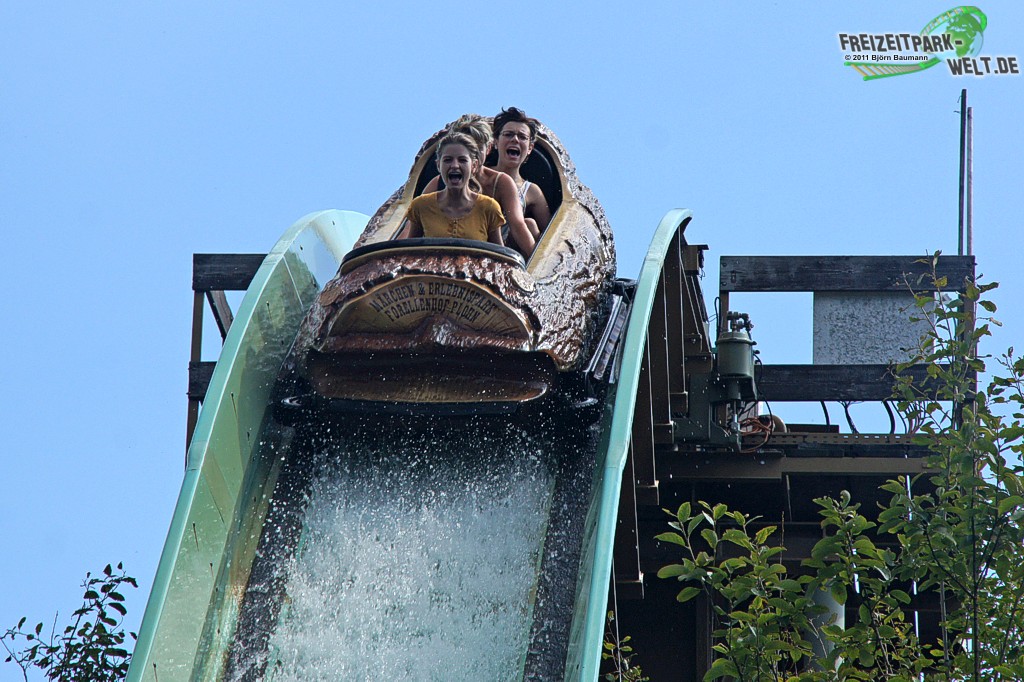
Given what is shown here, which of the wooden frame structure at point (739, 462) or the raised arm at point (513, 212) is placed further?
the wooden frame structure at point (739, 462)

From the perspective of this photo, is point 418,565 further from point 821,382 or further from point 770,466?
point 821,382

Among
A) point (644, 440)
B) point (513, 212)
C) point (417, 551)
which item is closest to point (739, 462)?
point (644, 440)

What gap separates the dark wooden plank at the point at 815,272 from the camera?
10.4m

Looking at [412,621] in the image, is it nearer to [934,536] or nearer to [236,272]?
[934,536]

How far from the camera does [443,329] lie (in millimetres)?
6324

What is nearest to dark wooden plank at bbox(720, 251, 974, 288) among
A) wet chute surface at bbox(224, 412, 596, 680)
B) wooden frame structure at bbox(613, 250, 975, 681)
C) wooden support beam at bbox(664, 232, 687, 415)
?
wooden frame structure at bbox(613, 250, 975, 681)

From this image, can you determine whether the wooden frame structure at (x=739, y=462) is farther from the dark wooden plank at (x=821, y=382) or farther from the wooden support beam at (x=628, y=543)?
the wooden support beam at (x=628, y=543)

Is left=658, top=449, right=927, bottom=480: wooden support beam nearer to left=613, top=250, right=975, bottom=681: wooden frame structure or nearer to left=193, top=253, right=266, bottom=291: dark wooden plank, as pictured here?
left=613, top=250, right=975, bottom=681: wooden frame structure

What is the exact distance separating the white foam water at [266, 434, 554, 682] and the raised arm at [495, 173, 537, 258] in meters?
1.14

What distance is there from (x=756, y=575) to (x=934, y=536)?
1.51 ft

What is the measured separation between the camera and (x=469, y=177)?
6.98m

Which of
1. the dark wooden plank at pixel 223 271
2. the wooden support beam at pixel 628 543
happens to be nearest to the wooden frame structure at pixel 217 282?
the dark wooden plank at pixel 223 271

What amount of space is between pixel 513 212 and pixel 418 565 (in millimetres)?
2016

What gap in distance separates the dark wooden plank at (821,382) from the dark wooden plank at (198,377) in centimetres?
363
